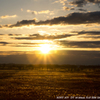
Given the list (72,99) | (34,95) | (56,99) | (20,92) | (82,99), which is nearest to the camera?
(72,99)

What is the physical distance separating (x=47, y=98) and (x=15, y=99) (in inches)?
97.3

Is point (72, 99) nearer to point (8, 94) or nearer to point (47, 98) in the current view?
point (47, 98)

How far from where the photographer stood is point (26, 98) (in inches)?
496

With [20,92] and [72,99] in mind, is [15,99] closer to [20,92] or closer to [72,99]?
[20,92]

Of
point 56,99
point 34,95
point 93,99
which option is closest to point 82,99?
point 93,99

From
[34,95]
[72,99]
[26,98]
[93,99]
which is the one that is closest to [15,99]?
[26,98]

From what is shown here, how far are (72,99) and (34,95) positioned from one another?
13.2 feet

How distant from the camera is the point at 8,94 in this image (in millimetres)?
13602

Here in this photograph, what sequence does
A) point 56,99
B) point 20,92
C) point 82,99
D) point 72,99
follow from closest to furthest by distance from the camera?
point 72,99
point 82,99
point 56,99
point 20,92

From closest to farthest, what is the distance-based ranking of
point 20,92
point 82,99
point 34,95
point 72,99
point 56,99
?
1. point 72,99
2. point 82,99
3. point 56,99
4. point 34,95
5. point 20,92

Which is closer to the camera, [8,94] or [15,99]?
[15,99]

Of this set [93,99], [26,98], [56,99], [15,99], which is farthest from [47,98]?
[93,99]

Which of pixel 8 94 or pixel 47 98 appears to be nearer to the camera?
pixel 47 98

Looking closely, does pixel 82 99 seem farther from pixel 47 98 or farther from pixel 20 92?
pixel 20 92
